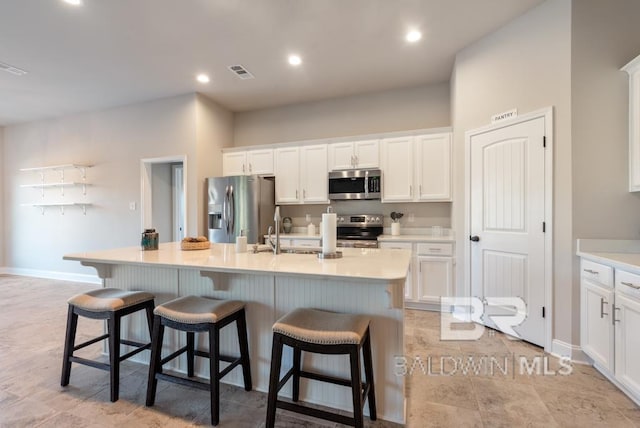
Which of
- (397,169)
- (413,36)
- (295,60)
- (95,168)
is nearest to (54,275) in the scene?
(95,168)

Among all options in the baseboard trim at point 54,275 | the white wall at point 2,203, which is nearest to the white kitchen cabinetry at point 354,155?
the baseboard trim at point 54,275

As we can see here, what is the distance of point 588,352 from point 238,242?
2.76 meters

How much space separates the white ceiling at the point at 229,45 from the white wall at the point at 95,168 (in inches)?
16.1

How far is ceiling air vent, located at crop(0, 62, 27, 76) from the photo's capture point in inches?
137

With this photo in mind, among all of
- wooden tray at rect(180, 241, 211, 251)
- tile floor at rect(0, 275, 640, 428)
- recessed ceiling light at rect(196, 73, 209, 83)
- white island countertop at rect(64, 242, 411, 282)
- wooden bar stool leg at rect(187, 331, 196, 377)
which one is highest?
recessed ceiling light at rect(196, 73, 209, 83)

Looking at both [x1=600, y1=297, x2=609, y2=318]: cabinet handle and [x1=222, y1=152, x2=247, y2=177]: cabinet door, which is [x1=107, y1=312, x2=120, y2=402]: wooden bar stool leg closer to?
[x1=222, y1=152, x2=247, y2=177]: cabinet door

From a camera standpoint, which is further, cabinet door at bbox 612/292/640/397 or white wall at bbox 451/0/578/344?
white wall at bbox 451/0/578/344

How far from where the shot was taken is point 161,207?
16.6ft

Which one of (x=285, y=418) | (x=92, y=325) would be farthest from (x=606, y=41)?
(x=92, y=325)

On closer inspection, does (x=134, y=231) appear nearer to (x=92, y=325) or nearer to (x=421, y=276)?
(x=92, y=325)

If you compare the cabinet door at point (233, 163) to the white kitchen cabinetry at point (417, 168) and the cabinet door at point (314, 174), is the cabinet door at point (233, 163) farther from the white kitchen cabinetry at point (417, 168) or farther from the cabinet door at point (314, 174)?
the white kitchen cabinetry at point (417, 168)

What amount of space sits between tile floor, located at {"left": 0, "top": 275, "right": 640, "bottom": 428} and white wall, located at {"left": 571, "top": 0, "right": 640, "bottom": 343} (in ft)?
1.96

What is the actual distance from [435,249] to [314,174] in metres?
1.91

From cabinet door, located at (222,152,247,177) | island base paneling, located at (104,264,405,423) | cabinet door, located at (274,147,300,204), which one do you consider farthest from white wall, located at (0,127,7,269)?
island base paneling, located at (104,264,405,423)
